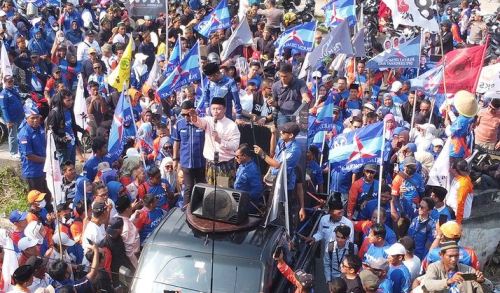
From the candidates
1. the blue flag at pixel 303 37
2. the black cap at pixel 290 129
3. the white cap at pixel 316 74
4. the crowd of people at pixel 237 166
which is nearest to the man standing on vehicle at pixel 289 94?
the crowd of people at pixel 237 166

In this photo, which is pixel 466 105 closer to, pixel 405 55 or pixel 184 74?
pixel 405 55

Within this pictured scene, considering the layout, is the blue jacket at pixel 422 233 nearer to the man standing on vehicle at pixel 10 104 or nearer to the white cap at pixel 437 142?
the white cap at pixel 437 142

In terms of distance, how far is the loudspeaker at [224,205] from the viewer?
7586mm

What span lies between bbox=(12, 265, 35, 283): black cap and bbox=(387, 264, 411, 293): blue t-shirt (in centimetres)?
360

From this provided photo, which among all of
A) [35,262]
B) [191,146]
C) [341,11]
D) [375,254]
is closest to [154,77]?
[191,146]

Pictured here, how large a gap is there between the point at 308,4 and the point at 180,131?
1582 cm

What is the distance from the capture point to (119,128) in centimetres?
1085

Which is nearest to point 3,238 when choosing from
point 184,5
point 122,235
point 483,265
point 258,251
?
point 122,235

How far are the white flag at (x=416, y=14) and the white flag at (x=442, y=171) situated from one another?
13.9ft

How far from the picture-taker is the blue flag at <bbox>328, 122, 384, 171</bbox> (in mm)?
9688

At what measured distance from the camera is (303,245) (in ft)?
29.6

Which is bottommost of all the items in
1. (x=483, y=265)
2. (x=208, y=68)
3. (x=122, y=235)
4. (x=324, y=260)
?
(x=483, y=265)

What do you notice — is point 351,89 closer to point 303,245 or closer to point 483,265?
point 483,265

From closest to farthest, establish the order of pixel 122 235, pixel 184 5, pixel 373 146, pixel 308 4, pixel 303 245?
pixel 122 235
pixel 303 245
pixel 373 146
pixel 184 5
pixel 308 4
